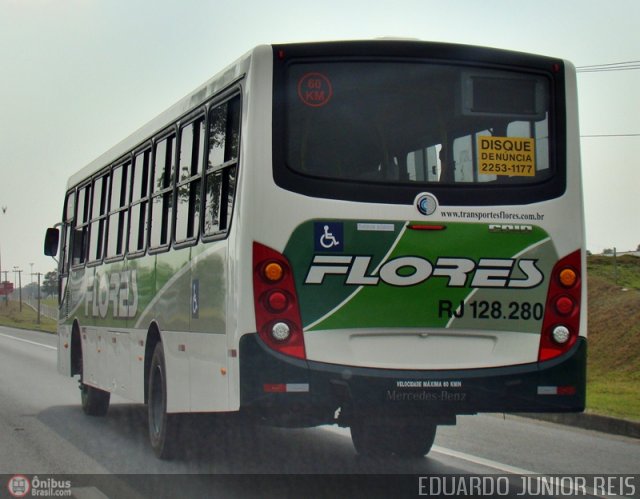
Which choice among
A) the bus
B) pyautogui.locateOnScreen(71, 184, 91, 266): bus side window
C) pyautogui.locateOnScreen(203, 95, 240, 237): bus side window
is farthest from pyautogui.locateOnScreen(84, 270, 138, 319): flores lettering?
the bus

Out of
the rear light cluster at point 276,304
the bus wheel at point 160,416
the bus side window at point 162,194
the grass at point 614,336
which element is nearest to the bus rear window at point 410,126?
the rear light cluster at point 276,304

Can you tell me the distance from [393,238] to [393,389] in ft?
3.39

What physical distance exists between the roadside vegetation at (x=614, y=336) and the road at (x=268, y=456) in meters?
2.66

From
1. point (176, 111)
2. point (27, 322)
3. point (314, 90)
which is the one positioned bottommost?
point (314, 90)

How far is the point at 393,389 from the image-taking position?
26.6ft

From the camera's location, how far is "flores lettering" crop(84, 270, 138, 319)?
1204 cm

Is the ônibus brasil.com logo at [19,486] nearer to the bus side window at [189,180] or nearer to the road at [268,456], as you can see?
the road at [268,456]

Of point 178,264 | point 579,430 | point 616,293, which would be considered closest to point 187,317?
point 178,264

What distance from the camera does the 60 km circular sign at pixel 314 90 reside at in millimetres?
8367

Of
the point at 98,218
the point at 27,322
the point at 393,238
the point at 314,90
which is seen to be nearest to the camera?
the point at 393,238

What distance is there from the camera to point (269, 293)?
806 centimetres

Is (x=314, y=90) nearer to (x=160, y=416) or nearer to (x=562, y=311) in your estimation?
(x=562, y=311)

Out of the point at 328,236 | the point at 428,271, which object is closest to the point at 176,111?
the point at 328,236

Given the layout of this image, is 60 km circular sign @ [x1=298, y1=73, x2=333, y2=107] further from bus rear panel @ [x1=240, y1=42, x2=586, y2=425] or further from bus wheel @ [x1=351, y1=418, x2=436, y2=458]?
bus wheel @ [x1=351, y1=418, x2=436, y2=458]
